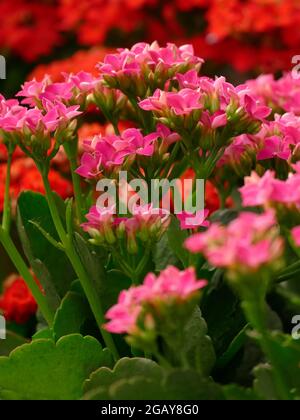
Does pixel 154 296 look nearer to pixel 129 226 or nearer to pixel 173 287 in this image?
pixel 173 287

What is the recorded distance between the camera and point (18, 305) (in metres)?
1.06

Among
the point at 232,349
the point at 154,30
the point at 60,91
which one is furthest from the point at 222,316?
the point at 154,30

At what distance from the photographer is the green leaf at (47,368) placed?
0.70 metres

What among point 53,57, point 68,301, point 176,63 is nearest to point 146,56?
point 176,63

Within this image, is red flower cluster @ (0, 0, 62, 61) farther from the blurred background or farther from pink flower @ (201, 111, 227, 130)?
pink flower @ (201, 111, 227, 130)

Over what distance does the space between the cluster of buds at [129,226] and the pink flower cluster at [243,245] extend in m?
0.17

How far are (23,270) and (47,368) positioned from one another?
0.12 m

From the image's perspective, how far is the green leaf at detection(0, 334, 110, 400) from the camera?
70cm

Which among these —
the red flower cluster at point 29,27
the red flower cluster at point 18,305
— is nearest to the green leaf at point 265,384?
the red flower cluster at point 18,305

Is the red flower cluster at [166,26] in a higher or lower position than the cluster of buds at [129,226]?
higher

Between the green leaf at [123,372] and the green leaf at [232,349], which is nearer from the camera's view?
the green leaf at [123,372]

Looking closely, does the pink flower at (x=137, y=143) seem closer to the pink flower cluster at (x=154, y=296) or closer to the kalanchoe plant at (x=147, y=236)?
the kalanchoe plant at (x=147, y=236)

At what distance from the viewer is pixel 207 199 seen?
1061 millimetres

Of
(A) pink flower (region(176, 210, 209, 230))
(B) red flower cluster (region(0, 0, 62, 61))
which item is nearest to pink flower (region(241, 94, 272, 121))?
(A) pink flower (region(176, 210, 209, 230))
